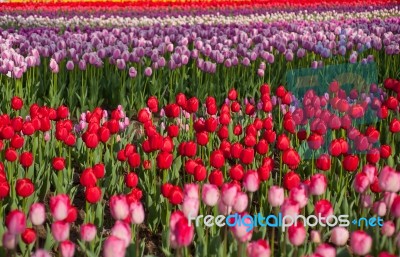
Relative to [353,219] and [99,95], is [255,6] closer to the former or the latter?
[99,95]

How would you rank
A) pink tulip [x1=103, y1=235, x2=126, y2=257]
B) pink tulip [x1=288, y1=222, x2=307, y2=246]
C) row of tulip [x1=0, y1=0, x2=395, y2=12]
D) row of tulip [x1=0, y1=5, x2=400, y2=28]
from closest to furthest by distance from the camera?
pink tulip [x1=103, y1=235, x2=126, y2=257] < pink tulip [x1=288, y1=222, x2=307, y2=246] < row of tulip [x1=0, y1=5, x2=400, y2=28] < row of tulip [x1=0, y1=0, x2=395, y2=12]

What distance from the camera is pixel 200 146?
4539 mm

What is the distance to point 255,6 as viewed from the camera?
19.1 metres

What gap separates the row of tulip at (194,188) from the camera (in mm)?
2371

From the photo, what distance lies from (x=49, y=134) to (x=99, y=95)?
253 cm

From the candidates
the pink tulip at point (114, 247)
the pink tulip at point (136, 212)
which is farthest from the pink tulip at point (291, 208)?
the pink tulip at point (114, 247)

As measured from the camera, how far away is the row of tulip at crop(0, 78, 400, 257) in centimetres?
237

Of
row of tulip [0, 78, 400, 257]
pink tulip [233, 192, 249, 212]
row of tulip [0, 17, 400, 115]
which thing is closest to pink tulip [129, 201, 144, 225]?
row of tulip [0, 78, 400, 257]

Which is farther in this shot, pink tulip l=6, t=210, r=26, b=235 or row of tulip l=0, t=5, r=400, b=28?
row of tulip l=0, t=5, r=400, b=28

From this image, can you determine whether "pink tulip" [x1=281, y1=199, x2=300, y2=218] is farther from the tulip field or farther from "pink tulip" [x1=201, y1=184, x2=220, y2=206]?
"pink tulip" [x1=201, y1=184, x2=220, y2=206]

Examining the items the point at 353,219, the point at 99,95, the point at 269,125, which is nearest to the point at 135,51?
the point at 99,95

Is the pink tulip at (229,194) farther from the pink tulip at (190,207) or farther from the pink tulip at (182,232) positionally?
the pink tulip at (182,232)

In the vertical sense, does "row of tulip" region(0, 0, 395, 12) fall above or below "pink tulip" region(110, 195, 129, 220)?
below

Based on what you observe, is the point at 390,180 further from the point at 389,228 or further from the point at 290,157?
the point at 290,157
